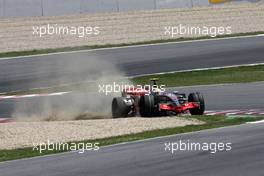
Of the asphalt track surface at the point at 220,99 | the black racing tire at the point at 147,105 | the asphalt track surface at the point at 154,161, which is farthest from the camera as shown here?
the asphalt track surface at the point at 220,99

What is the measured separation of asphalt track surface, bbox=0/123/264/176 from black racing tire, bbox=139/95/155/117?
438 cm

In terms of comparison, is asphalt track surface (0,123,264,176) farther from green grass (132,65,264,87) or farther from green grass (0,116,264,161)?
green grass (132,65,264,87)

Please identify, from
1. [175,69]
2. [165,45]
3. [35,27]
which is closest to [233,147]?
[175,69]

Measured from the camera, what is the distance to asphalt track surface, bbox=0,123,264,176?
1376 centimetres

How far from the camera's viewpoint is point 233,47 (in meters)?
36.3

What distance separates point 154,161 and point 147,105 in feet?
22.8

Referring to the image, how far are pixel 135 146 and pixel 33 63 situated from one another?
18.8m

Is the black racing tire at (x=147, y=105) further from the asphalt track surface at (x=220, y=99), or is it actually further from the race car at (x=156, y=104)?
the asphalt track surface at (x=220, y=99)

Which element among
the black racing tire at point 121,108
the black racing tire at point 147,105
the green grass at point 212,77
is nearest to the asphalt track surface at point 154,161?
the black racing tire at point 147,105

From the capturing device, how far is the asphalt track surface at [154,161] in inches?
542

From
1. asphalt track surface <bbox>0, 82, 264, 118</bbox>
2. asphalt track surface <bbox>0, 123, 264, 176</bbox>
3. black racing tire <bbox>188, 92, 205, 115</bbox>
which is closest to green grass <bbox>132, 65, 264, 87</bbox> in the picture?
asphalt track surface <bbox>0, 82, 264, 118</bbox>

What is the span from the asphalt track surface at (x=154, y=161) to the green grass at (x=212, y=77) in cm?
1174

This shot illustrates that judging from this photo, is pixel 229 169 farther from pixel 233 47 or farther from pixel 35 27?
pixel 35 27

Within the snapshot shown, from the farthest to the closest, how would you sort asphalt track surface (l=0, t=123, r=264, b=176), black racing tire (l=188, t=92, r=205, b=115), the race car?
1. black racing tire (l=188, t=92, r=205, b=115)
2. the race car
3. asphalt track surface (l=0, t=123, r=264, b=176)
